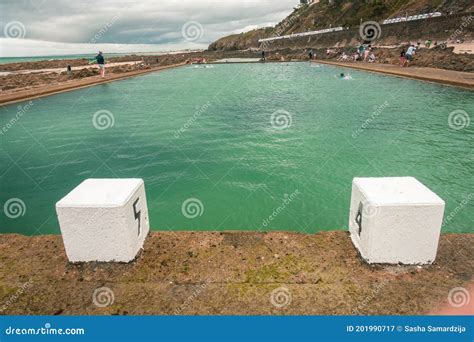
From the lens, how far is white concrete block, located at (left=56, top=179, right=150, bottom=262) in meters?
3.82

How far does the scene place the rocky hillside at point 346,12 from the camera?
215 feet

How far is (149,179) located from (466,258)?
342 inches

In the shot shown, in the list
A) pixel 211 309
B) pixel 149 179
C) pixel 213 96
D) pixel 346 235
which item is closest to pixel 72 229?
pixel 211 309
